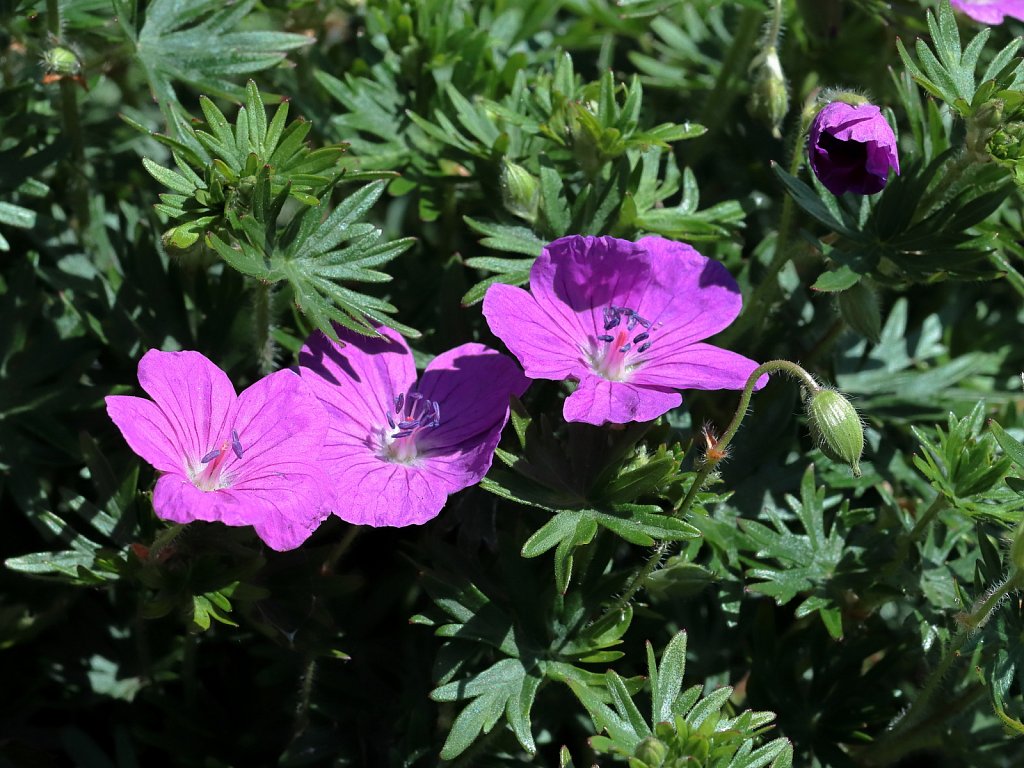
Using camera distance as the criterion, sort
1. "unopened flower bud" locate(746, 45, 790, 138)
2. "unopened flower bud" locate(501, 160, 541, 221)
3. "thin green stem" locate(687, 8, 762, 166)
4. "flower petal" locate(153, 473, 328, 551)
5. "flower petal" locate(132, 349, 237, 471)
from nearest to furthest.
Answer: "flower petal" locate(153, 473, 328, 551) < "flower petal" locate(132, 349, 237, 471) < "unopened flower bud" locate(501, 160, 541, 221) < "unopened flower bud" locate(746, 45, 790, 138) < "thin green stem" locate(687, 8, 762, 166)

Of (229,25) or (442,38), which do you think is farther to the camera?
(442,38)

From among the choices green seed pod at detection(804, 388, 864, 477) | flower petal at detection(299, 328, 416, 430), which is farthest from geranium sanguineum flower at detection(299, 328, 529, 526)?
green seed pod at detection(804, 388, 864, 477)

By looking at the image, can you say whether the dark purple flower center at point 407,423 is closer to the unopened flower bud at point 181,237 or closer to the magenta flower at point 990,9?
the unopened flower bud at point 181,237

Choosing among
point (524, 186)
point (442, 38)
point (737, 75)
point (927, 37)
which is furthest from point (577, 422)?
point (927, 37)

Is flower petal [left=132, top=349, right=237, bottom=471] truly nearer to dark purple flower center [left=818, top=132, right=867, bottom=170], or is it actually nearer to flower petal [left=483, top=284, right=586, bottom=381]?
flower petal [left=483, top=284, right=586, bottom=381]

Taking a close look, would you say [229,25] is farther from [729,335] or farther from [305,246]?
[729,335]

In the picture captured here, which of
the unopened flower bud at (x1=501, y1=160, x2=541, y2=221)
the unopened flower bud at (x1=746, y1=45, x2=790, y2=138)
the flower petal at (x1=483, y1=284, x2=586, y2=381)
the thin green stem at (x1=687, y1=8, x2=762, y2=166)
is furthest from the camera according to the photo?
the thin green stem at (x1=687, y1=8, x2=762, y2=166)
